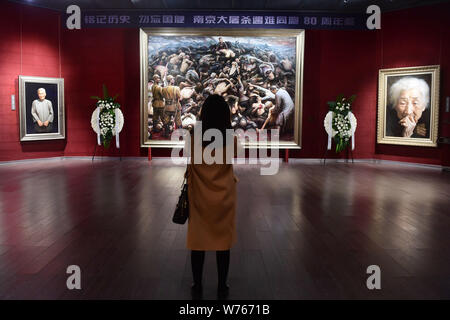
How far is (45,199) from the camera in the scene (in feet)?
24.2

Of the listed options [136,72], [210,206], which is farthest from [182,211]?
[136,72]

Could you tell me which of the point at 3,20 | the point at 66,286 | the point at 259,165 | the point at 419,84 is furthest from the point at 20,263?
the point at 419,84

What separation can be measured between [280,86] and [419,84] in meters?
4.06

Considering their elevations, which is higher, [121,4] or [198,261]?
[121,4]

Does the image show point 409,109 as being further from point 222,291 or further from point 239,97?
point 222,291

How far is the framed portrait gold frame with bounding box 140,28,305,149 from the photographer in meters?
13.2

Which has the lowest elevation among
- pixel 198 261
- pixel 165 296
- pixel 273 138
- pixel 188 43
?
pixel 165 296

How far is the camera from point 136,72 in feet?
44.3

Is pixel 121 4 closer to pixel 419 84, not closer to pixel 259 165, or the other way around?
pixel 259 165

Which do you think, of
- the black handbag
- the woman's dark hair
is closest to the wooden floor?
the black handbag

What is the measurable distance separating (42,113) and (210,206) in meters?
11.1

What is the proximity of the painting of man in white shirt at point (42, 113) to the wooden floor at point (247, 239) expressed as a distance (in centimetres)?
361

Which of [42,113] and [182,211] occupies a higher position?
[42,113]

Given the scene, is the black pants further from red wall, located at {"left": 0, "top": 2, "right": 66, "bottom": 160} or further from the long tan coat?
red wall, located at {"left": 0, "top": 2, "right": 66, "bottom": 160}
